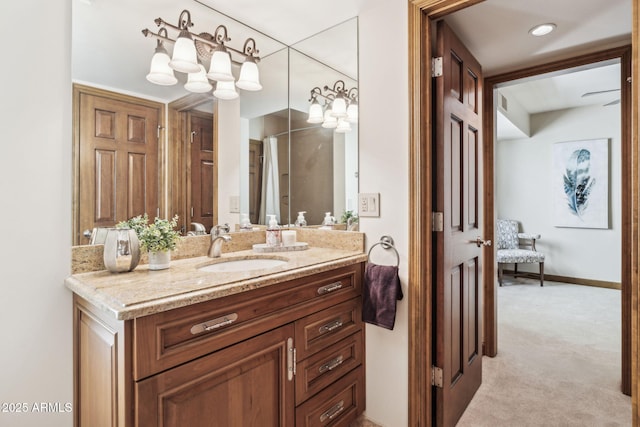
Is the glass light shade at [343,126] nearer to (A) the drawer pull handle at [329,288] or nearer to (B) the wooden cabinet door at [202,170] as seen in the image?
(B) the wooden cabinet door at [202,170]

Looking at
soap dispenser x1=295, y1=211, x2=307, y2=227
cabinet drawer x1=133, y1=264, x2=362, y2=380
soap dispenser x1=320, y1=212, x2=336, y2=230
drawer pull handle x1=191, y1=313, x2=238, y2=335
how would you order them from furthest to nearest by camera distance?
soap dispenser x1=295, y1=211, x2=307, y2=227
soap dispenser x1=320, y1=212, x2=336, y2=230
drawer pull handle x1=191, y1=313, x2=238, y2=335
cabinet drawer x1=133, y1=264, x2=362, y2=380

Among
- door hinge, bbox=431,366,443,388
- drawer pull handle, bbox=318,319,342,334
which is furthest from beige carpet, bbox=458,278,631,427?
drawer pull handle, bbox=318,319,342,334

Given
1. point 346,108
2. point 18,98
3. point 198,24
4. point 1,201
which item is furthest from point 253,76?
point 1,201

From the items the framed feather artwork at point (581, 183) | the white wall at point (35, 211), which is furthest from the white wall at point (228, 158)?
the framed feather artwork at point (581, 183)

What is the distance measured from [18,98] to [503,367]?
124 inches

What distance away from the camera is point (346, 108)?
197cm

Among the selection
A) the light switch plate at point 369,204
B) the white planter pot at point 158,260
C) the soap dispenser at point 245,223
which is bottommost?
the white planter pot at point 158,260

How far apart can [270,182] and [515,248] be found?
457 centimetres

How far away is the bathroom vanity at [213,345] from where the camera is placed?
92cm

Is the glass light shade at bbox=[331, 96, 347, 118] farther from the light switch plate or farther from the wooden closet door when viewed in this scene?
the wooden closet door

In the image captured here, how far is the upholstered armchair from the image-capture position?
475cm

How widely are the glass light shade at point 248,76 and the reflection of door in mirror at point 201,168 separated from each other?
306mm

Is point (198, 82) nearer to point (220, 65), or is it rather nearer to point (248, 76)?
point (220, 65)

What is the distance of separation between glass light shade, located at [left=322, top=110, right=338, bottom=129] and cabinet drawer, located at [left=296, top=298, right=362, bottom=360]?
3.52 feet
